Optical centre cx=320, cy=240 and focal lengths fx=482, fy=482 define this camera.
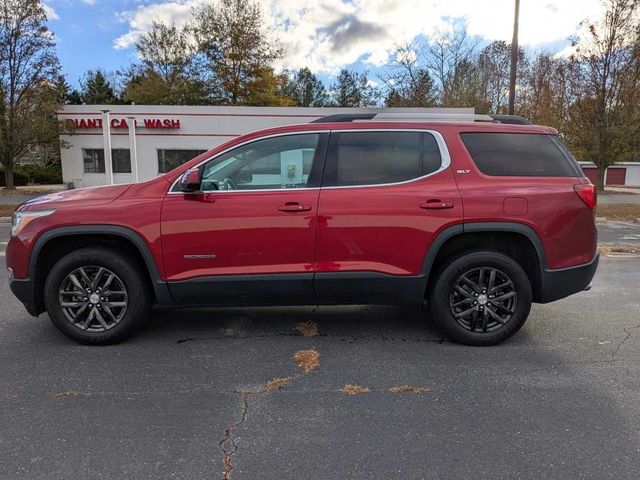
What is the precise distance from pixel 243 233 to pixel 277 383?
123 cm

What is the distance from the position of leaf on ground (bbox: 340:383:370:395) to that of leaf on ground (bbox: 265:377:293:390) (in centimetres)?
42

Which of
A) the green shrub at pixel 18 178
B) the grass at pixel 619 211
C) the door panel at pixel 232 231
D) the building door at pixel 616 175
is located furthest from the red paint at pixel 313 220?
the building door at pixel 616 175

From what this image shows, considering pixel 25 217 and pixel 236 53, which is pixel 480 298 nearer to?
pixel 25 217

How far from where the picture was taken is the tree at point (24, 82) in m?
21.2

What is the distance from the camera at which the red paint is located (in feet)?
13.0

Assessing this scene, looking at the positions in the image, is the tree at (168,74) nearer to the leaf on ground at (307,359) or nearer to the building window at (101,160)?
the building window at (101,160)

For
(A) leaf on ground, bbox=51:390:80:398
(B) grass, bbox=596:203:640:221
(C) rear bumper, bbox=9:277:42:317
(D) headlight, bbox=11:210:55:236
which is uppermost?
(D) headlight, bbox=11:210:55:236

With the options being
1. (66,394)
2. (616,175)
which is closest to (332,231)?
(66,394)

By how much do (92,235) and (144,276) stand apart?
548 millimetres

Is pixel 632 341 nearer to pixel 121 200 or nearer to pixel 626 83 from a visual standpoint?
pixel 121 200

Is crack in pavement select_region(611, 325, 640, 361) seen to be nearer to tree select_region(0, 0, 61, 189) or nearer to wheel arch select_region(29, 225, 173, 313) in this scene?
wheel arch select_region(29, 225, 173, 313)

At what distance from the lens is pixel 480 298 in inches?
165

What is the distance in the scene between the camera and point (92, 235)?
4.09 metres

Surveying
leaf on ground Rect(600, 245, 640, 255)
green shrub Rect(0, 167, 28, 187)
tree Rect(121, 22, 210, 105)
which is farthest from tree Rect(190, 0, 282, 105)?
leaf on ground Rect(600, 245, 640, 255)
